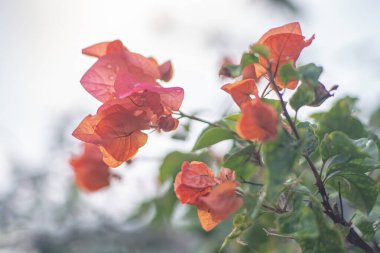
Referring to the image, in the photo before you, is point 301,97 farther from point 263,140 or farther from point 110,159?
point 110,159

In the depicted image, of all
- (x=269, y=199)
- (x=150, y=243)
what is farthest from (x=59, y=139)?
(x=269, y=199)

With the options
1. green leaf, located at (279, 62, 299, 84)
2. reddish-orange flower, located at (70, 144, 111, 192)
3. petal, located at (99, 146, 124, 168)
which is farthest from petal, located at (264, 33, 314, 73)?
reddish-orange flower, located at (70, 144, 111, 192)

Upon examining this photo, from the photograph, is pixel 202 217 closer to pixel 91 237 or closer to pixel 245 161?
pixel 245 161

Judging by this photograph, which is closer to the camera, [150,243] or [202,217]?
[202,217]

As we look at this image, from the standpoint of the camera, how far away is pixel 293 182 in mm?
771

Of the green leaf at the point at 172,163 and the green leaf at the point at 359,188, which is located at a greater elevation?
the green leaf at the point at 359,188

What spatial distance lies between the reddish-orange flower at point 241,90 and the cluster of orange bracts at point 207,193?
126 millimetres


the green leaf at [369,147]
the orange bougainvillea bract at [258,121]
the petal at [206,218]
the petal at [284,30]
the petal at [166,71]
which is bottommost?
the petal at [206,218]

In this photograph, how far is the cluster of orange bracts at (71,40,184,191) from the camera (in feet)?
2.70

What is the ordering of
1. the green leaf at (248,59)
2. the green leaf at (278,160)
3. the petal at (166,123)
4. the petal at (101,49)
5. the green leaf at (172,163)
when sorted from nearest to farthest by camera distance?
the green leaf at (278,160), the green leaf at (248,59), the petal at (166,123), the petal at (101,49), the green leaf at (172,163)

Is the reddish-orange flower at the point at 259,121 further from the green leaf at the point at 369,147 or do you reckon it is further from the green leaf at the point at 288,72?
the green leaf at the point at 369,147

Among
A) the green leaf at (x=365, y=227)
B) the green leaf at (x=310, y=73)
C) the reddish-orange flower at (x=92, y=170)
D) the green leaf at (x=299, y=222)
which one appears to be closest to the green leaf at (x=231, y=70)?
the green leaf at (x=310, y=73)

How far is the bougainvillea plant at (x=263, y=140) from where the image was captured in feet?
2.31

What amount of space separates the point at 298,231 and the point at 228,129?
239 millimetres
